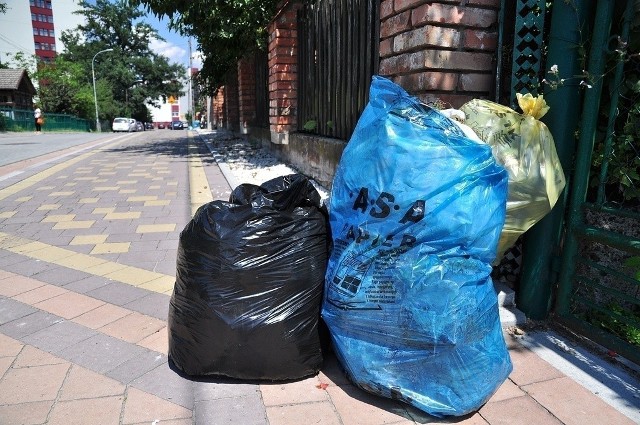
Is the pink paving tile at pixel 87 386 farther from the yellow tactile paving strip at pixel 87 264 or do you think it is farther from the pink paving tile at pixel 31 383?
the yellow tactile paving strip at pixel 87 264

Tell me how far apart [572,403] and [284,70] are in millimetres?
6106

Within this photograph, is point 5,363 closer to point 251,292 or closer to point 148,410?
point 148,410

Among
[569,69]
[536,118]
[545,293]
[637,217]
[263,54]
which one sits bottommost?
[545,293]

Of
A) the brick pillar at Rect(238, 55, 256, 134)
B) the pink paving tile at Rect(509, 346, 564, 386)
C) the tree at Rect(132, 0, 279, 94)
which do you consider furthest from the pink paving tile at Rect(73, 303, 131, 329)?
the brick pillar at Rect(238, 55, 256, 134)

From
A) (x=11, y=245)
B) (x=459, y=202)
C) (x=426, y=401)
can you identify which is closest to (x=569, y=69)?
(x=459, y=202)

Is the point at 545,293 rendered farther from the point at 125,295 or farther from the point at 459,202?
the point at 125,295

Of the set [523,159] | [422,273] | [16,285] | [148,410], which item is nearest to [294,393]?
[148,410]

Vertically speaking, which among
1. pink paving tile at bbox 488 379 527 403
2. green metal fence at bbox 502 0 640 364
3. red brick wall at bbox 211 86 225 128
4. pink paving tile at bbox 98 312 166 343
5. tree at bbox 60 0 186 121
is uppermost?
tree at bbox 60 0 186 121

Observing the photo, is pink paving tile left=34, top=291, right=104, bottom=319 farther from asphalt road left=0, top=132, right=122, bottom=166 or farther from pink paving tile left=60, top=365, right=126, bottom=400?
asphalt road left=0, top=132, right=122, bottom=166

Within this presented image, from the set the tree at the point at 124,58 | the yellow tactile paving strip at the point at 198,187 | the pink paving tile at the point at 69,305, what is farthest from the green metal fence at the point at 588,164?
the tree at the point at 124,58

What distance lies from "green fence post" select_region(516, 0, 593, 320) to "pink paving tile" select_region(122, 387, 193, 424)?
186 centimetres

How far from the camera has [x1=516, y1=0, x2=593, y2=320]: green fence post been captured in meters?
2.11

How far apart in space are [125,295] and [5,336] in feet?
2.22

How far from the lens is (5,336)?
2.35 metres
